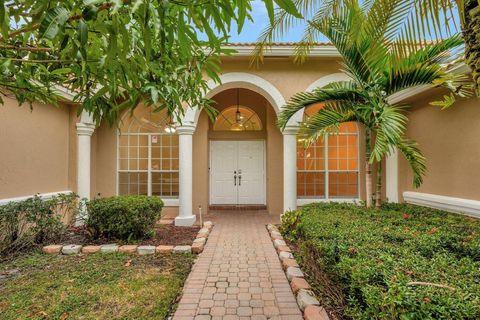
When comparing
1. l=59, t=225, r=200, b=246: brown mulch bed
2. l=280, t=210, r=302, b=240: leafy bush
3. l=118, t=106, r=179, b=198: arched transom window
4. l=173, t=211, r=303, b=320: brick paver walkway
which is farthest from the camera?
l=118, t=106, r=179, b=198: arched transom window

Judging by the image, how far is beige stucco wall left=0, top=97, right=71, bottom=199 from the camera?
17.2 ft

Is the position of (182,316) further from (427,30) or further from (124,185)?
(124,185)

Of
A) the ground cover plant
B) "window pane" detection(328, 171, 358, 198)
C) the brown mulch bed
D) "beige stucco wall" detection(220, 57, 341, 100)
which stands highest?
"beige stucco wall" detection(220, 57, 341, 100)

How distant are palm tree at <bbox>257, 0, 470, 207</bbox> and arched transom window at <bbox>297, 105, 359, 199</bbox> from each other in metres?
2.75

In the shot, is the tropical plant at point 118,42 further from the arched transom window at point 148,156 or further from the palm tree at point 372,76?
the arched transom window at point 148,156

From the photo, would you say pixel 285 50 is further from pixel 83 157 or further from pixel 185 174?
pixel 83 157

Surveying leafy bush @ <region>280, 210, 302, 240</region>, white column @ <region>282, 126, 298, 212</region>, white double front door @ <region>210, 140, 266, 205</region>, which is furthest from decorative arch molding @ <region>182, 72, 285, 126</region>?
leafy bush @ <region>280, 210, 302, 240</region>

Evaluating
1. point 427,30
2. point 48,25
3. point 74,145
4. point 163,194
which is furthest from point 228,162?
point 48,25

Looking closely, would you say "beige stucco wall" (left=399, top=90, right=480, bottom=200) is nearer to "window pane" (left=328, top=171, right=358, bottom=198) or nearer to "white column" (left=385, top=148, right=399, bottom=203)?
"white column" (left=385, top=148, right=399, bottom=203)

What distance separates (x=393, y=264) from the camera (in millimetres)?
2148

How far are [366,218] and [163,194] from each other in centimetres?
590

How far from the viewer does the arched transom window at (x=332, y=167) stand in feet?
25.2

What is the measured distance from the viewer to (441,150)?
5305 mm

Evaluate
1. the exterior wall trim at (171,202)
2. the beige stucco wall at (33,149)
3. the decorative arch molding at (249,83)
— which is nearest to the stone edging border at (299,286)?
the decorative arch molding at (249,83)
